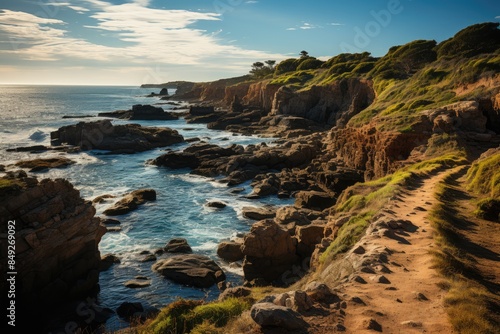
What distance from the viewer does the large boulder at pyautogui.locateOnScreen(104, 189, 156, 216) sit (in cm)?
3481

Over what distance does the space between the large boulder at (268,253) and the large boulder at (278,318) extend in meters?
13.7

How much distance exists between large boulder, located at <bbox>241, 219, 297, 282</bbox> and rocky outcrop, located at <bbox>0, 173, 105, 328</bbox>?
372 inches

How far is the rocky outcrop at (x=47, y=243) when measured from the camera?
18344 mm

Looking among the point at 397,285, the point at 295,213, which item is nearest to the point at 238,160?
the point at 295,213

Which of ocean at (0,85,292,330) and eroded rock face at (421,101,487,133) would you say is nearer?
ocean at (0,85,292,330)

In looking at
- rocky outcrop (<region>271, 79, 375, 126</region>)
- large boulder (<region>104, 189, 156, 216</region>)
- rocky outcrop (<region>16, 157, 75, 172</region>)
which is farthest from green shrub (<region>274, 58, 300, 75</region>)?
large boulder (<region>104, 189, 156, 216</region>)

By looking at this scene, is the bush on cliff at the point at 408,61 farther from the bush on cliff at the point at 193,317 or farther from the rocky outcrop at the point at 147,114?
the rocky outcrop at the point at 147,114

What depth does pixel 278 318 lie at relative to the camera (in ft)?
25.2

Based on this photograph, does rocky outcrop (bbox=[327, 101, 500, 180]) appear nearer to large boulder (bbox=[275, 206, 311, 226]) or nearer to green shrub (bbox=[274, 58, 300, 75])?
large boulder (bbox=[275, 206, 311, 226])

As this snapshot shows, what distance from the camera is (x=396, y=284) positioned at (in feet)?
32.0

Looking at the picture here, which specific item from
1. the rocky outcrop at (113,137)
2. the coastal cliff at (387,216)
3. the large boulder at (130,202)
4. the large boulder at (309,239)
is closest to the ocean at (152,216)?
the large boulder at (130,202)

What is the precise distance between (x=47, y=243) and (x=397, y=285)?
17.8m

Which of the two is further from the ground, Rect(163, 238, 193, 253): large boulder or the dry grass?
the dry grass

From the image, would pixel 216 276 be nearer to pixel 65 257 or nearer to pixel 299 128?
pixel 65 257
